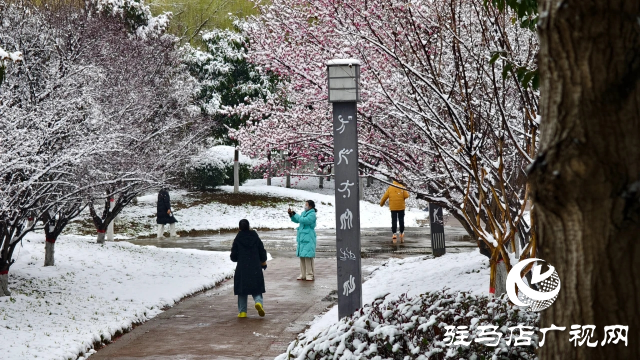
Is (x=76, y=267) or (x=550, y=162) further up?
(x=550, y=162)

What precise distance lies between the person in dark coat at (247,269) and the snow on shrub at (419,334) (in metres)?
4.15

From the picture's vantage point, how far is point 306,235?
13539mm

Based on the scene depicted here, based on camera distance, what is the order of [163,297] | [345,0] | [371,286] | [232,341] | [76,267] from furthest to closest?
[76,267] < [371,286] < [163,297] < [345,0] < [232,341]

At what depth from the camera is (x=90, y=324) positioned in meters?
9.23

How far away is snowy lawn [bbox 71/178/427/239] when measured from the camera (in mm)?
24609

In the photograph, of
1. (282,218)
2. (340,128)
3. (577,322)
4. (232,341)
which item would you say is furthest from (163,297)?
(282,218)

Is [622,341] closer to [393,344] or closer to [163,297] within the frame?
[393,344]

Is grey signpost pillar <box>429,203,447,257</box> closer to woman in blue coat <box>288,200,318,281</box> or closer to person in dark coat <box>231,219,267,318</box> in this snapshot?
woman in blue coat <box>288,200,318,281</box>

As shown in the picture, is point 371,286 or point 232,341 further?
point 371,286

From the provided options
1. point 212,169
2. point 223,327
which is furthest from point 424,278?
point 212,169

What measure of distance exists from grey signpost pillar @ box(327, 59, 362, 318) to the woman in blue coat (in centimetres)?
523

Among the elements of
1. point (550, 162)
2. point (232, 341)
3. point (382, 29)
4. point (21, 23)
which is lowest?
point (232, 341)

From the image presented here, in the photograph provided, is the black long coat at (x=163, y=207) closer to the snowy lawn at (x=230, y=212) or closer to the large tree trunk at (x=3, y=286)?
the snowy lawn at (x=230, y=212)

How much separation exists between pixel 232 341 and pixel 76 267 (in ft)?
18.4
